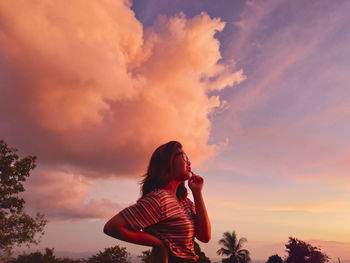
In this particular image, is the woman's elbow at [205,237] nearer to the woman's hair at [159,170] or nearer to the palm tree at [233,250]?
the woman's hair at [159,170]

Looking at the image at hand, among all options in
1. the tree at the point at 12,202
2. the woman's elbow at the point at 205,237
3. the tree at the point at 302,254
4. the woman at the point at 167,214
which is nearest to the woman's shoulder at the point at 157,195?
the woman at the point at 167,214

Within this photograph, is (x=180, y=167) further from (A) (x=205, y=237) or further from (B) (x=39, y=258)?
(B) (x=39, y=258)

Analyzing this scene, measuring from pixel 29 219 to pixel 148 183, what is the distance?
76.3ft

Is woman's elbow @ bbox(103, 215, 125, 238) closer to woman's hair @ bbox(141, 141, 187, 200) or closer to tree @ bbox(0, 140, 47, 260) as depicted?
woman's hair @ bbox(141, 141, 187, 200)

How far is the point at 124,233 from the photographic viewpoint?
2.43 m

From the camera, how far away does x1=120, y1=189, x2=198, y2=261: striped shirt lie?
2508 mm

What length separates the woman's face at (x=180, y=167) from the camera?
3.03 m

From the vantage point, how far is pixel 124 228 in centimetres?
244

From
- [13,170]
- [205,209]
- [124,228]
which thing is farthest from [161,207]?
[13,170]

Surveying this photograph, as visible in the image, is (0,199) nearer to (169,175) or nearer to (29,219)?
(29,219)

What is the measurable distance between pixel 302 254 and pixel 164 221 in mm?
40688

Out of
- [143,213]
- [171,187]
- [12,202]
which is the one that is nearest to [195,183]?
[171,187]

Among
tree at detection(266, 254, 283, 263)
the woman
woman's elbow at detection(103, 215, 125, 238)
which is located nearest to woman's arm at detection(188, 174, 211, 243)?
the woman

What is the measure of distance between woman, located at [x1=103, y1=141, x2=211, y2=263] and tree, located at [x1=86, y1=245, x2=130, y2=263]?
144ft
